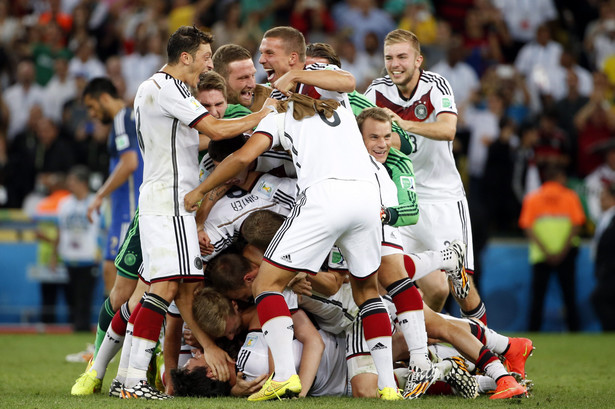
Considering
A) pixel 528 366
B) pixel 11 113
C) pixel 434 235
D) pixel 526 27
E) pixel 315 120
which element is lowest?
pixel 528 366

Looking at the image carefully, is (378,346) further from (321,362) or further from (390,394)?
(321,362)

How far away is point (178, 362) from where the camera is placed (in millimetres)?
6777

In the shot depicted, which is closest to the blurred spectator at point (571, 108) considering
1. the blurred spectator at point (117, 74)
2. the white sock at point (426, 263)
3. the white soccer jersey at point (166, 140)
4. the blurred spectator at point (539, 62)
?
the blurred spectator at point (539, 62)

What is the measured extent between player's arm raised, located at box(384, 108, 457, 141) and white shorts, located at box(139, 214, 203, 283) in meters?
1.91

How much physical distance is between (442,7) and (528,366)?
982 centimetres

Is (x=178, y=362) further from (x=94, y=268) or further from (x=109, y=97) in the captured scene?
(x=94, y=268)

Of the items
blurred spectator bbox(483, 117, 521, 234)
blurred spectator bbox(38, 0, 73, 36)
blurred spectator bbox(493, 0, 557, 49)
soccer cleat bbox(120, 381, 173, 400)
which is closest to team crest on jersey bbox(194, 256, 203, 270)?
soccer cleat bbox(120, 381, 173, 400)

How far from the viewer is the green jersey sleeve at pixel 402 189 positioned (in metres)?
6.57

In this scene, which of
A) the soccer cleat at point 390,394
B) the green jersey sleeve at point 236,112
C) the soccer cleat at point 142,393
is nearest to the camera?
the soccer cleat at point 390,394

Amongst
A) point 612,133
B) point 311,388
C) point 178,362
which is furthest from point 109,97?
point 612,133

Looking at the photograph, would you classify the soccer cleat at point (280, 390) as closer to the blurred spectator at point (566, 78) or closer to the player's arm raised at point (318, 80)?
the player's arm raised at point (318, 80)

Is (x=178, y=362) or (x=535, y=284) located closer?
(x=178, y=362)

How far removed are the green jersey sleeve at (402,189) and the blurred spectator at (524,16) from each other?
1060cm

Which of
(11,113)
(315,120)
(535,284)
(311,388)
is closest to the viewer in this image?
(315,120)
